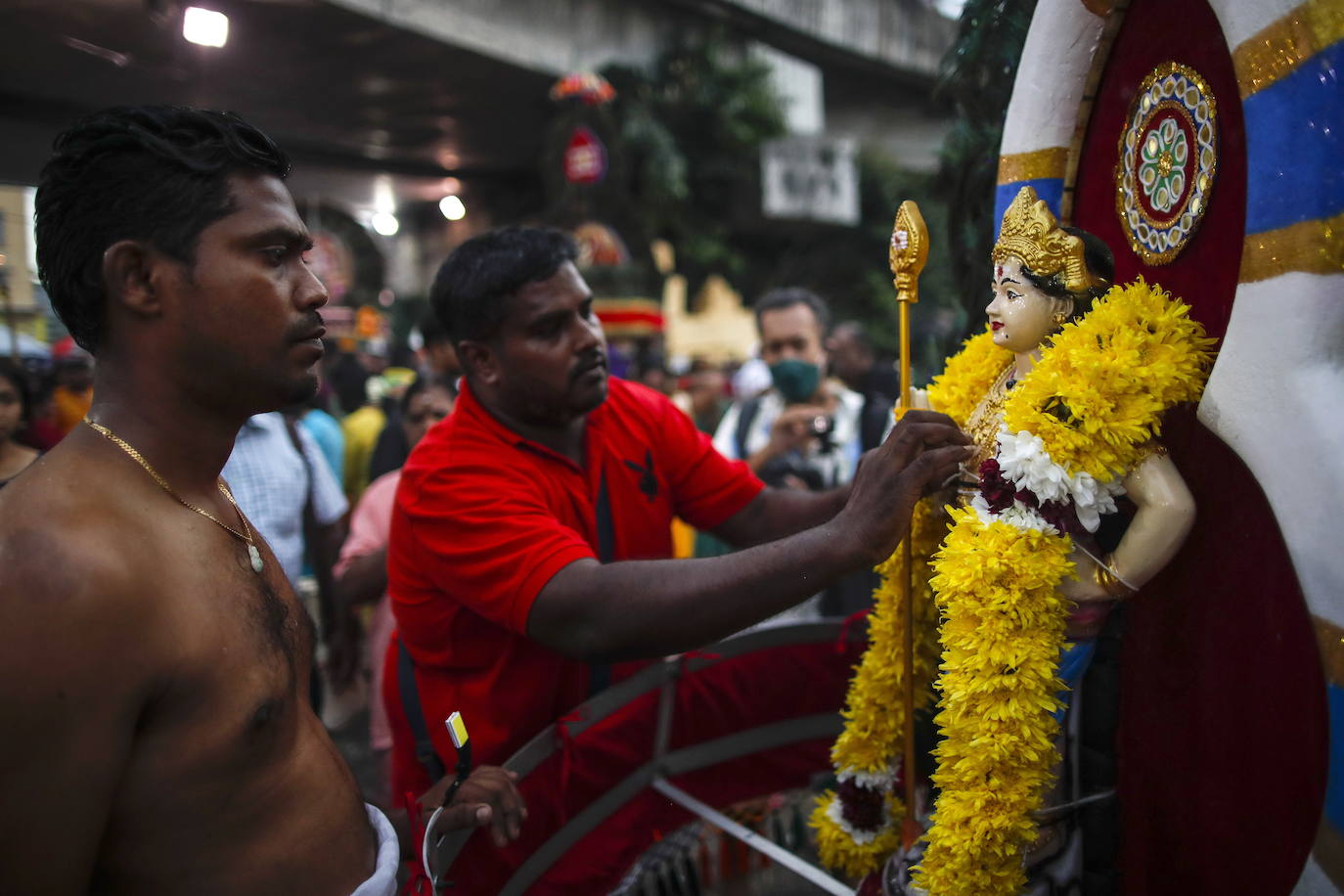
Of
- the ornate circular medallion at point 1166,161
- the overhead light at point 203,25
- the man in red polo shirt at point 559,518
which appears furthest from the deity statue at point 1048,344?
the overhead light at point 203,25

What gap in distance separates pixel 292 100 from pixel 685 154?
543 cm

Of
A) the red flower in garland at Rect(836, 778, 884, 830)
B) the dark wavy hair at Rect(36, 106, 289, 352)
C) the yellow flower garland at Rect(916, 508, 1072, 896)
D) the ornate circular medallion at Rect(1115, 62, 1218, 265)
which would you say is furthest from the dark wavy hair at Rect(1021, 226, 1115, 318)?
the dark wavy hair at Rect(36, 106, 289, 352)

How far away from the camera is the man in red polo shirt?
6.63 feet

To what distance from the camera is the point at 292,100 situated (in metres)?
10.8

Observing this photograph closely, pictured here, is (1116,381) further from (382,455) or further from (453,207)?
(453,207)

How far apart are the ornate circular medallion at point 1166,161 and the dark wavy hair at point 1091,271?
0.40 feet

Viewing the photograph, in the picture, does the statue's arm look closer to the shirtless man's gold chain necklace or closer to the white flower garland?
the white flower garland

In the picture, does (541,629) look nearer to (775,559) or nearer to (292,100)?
(775,559)

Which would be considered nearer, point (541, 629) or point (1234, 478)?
point (1234, 478)

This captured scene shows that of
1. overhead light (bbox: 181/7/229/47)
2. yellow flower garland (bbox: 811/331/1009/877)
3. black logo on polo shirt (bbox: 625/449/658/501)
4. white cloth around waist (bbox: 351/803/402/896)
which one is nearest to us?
white cloth around waist (bbox: 351/803/402/896)

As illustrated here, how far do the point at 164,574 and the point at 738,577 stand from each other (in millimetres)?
1093

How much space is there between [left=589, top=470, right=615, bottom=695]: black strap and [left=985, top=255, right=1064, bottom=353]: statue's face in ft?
4.04

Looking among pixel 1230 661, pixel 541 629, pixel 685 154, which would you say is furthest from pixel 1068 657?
pixel 685 154

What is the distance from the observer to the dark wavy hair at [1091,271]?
1.85 meters
